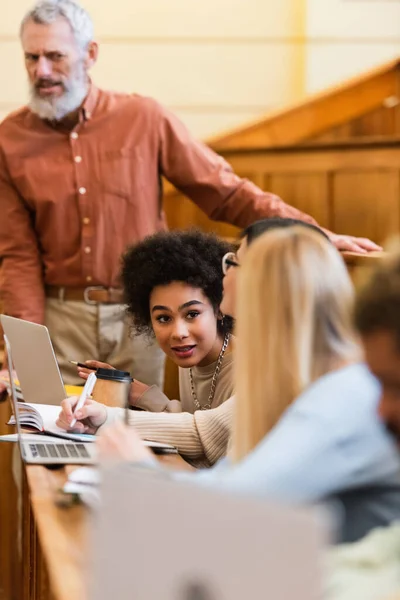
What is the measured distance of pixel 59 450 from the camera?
78.9 inches

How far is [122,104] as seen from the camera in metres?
3.10

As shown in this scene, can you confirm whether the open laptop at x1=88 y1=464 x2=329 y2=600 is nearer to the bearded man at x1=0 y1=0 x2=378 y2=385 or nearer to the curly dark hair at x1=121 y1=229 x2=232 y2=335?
the curly dark hair at x1=121 y1=229 x2=232 y2=335

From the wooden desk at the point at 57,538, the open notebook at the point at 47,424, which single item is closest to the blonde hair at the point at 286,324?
the wooden desk at the point at 57,538

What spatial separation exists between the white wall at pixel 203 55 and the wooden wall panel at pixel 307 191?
0.89 metres

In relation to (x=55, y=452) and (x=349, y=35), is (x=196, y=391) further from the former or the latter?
(x=349, y=35)

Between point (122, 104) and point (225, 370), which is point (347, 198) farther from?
point (225, 370)

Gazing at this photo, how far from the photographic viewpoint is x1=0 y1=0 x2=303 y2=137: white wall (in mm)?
4941

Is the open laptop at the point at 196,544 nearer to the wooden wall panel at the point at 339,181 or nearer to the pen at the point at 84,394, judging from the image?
the pen at the point at 84,394

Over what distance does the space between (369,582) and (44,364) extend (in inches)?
46.7

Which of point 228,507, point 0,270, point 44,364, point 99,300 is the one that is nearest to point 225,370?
point 44,364

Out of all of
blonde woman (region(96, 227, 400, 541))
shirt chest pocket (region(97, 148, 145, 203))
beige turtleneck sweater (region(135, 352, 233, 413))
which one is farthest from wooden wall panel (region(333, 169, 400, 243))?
blonde woman (region(96, 227, 400, 541))

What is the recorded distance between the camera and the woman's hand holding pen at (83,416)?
6.91 feet

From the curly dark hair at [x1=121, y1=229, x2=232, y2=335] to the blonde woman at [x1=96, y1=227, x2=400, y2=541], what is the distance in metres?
0.99

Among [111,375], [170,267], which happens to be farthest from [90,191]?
[111,375]
